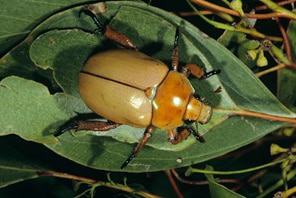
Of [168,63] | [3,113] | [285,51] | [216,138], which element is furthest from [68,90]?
[285,51]

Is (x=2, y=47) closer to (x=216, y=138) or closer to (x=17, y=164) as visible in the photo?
(x=17, y=164)

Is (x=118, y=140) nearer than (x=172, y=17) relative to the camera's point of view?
No

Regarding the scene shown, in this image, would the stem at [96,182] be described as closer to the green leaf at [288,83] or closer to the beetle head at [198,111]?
the beetle head at [198,111]

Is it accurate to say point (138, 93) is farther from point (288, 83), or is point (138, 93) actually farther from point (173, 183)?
point (288, 83)

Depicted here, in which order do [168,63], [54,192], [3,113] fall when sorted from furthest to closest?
[54,192] < [168,63] < [3,113]

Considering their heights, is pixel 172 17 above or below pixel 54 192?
above

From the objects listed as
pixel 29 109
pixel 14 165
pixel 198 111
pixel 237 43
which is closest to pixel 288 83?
pixel 237 43

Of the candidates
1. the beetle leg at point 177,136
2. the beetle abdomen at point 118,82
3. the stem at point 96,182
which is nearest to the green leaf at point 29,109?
the beetle abdomen at point 118,82

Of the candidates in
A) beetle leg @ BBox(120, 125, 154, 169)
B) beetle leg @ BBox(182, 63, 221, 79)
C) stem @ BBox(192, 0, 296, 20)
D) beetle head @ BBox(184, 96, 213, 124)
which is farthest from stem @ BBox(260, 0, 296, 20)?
beetle leg @ BBox(120, 125, 154, 169)
